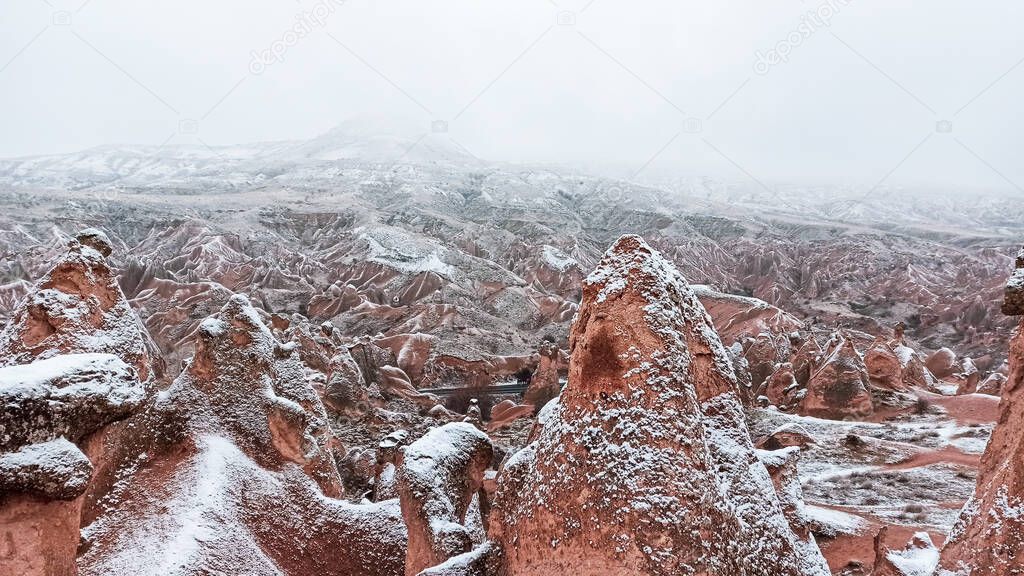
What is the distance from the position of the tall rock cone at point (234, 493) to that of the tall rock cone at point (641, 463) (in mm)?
3284

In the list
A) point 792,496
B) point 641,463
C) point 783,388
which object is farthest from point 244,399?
point 783,388

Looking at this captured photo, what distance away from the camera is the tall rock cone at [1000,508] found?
4613mm

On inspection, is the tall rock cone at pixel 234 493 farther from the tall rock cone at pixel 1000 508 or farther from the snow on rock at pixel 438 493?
the tall rock cone at pixel 1000 508

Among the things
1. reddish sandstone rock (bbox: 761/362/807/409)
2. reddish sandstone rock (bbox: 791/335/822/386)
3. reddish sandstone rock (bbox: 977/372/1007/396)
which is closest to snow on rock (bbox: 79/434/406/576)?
reddish sandstone rock (bbox: 761/362/807/409)

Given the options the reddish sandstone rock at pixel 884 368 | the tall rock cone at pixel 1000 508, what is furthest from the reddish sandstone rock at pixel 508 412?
the tall rock cone at pixel 1000 508

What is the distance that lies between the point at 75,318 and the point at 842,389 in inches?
889

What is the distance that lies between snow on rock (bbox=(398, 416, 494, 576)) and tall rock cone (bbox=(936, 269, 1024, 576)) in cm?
460

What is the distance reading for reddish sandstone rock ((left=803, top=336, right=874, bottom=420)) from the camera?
21.4 metres

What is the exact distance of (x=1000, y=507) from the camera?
4750 mm

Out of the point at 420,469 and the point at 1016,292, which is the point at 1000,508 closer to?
the point at 1016,292

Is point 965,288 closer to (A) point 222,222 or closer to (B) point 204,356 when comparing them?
(B) point 204,356

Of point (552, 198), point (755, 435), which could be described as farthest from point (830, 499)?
point (552, 198)

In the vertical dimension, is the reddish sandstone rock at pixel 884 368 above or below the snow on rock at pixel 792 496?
below

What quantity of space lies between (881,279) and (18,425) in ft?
270
